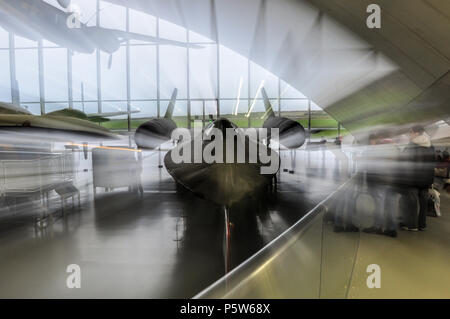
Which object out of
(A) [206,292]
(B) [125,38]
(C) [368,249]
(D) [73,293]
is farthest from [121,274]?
(B) [125,38]

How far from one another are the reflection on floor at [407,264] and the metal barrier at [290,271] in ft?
3.70

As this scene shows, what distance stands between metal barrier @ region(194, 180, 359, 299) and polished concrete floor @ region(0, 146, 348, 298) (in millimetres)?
1328

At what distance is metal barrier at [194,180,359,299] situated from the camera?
59cm

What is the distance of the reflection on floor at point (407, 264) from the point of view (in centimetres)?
184

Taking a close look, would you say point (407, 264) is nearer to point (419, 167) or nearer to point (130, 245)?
point (419, 167)

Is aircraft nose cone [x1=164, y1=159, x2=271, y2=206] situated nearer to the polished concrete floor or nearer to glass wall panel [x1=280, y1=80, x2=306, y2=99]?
the polished concrete floor

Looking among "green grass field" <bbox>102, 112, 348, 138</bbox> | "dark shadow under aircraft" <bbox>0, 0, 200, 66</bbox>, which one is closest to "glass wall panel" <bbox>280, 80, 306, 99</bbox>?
"green grass field" <bbox>102, 112, 348, 138</bbox>

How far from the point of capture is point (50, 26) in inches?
267

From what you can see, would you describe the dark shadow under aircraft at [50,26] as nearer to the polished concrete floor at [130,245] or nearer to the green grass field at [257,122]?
the green grass field at [257,122]

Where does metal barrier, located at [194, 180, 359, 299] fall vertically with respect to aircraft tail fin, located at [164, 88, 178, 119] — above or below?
below

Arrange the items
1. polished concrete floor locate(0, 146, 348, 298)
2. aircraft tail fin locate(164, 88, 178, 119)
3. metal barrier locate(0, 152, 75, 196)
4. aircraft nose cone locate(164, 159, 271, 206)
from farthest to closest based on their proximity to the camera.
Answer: aircraft tail fin locate(164, 88, 178, 119)
metal barrier locate(0, 152, 75, 196)
aircraft nose cone locate(164, 159, 271, 206)
polished concrete floor locate(0, 146, 348, 298)

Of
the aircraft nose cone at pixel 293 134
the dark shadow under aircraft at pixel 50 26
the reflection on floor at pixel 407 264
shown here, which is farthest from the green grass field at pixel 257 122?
the reflection on floor at pixel 407 264

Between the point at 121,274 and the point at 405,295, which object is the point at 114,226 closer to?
the point at 121,274

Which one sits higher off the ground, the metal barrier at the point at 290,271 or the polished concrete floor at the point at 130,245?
the metal barrier at the point at 290,271
